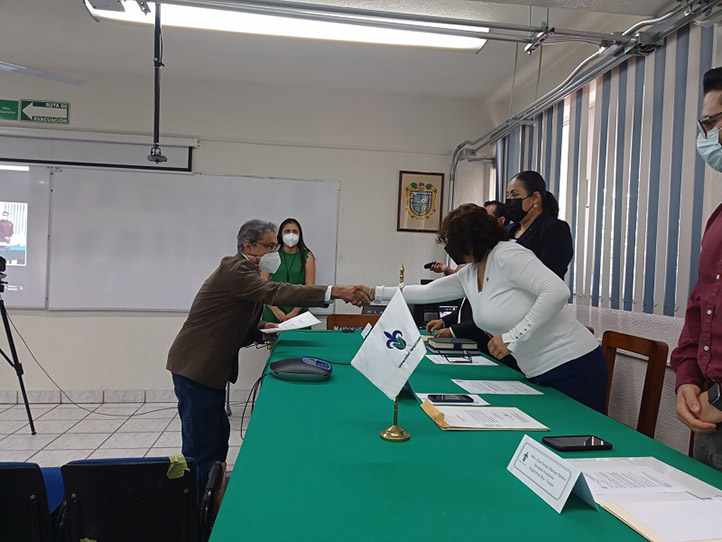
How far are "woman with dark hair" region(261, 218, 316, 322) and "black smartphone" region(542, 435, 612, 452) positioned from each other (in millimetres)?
3109

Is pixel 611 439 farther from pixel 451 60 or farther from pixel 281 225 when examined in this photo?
pixel 281 225

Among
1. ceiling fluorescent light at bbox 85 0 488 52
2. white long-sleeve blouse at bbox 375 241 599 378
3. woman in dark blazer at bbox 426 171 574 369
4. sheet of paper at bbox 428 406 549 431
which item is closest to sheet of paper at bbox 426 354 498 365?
white long-sleeve blouse at bbox 375 241 599 378

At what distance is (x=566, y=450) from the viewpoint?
3.41 feet

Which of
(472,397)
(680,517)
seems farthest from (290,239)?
(680,517)

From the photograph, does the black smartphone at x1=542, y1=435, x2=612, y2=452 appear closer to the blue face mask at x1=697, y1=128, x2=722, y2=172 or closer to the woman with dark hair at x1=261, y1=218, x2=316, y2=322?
the blue face mask at x1=697, y1=128, x2=722, y2=172

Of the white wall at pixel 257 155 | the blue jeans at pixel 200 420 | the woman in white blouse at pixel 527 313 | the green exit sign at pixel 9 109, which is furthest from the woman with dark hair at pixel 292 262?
the green exit sign at pixel 9 109

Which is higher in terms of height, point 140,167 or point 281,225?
point 140,167

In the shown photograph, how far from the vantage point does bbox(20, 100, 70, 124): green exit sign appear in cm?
406

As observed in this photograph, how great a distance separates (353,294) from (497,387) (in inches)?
41.3

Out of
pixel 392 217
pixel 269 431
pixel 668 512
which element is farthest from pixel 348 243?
pixel 668 512

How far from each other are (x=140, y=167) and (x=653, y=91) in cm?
389

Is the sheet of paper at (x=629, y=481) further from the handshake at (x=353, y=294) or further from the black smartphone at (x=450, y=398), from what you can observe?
the handshake at (x=353, y=294)

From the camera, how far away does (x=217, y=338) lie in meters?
2.25

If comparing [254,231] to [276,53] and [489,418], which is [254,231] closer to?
[489,418]
